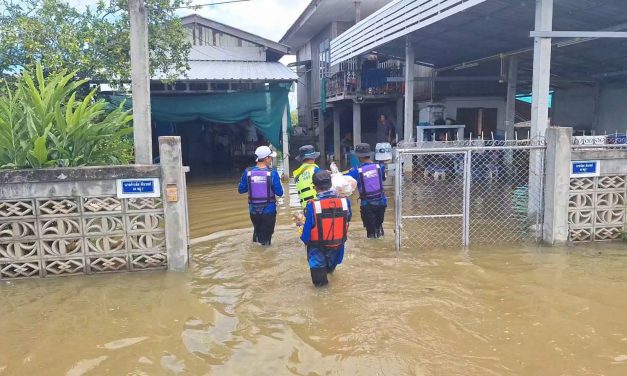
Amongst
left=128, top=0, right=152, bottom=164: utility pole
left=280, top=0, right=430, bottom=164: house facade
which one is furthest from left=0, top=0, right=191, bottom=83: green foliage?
left=280, top=0, right=430, bottom=164: house facade

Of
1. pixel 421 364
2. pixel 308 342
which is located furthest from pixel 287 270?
pixel 421 364

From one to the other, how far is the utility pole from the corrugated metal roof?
709cm

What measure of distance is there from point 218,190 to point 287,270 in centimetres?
829

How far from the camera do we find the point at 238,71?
1541cm

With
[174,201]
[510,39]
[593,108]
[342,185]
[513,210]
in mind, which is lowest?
[513,210]

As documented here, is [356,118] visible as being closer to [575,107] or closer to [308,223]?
[575,107]

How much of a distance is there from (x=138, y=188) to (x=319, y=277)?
2498mm

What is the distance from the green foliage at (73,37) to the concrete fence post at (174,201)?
16.4ft

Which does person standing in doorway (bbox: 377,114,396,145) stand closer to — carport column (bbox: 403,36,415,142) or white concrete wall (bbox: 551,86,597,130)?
carport column (bbox: 403,36,415,142)

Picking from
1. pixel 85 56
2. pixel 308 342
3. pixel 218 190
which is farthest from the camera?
pixel 218 190

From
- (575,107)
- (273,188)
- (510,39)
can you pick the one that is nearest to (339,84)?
(510,39)

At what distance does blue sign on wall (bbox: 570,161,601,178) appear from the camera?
6.89 meters

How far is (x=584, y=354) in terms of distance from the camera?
156 inches

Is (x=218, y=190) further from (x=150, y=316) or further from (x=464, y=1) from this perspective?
(x=150, y=316)
